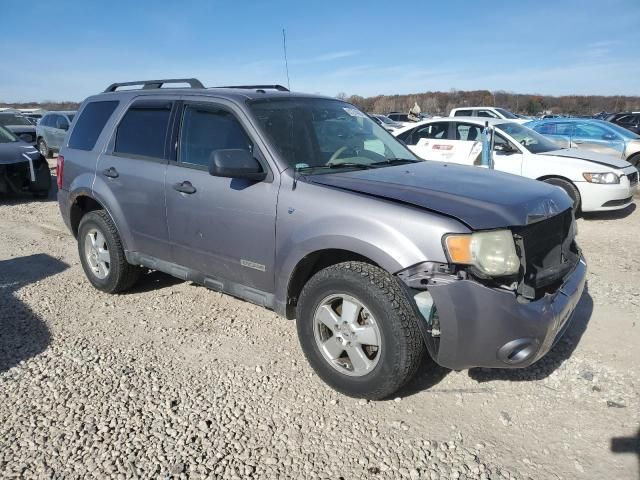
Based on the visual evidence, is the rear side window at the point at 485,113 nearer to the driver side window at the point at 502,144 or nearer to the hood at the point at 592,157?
the hood at the point at 592,157

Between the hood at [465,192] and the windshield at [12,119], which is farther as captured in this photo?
the windshield at [12,119]

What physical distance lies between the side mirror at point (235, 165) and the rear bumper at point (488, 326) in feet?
4.63

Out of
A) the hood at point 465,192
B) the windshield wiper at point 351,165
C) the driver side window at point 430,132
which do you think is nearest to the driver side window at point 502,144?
the driver side window at point 430,132

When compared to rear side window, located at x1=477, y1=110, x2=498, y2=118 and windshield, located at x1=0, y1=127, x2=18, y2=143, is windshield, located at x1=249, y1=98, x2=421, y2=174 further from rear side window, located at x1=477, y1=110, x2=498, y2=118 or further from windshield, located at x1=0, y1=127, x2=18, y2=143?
rear side window, located at x1=477, y1=110, x2=498, y2=118

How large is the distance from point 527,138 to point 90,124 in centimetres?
712

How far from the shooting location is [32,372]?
3.47 m

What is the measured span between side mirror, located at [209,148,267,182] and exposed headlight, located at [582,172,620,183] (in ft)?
21.1

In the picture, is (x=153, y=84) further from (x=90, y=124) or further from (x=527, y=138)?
(x=527, y=138)

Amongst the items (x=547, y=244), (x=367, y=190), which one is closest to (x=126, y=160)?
(x=367, y=190)

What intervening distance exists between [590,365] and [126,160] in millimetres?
3980

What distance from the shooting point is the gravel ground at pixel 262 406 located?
2.59 meters

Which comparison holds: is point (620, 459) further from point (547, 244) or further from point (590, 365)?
point (547, 244)

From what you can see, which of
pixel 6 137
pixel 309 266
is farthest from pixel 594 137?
pixel 6 137

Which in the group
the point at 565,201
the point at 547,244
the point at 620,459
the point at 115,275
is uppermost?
the point at 565,201
